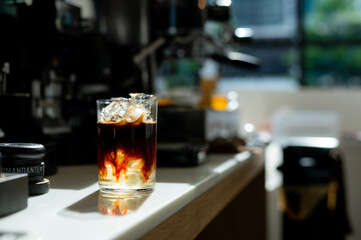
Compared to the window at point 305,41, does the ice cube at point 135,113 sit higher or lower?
lower

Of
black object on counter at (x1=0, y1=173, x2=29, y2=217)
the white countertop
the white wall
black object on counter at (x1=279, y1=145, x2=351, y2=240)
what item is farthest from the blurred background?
the white wall

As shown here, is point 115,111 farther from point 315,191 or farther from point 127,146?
point 315,191

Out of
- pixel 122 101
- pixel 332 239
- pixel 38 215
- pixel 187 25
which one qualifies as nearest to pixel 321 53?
pixel 332 239

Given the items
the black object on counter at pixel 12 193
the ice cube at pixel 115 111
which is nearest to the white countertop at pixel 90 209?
→ the black object on counter at pixel 12 193

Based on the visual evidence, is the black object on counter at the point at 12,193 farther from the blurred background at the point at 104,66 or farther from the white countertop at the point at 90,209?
the blurred background at the point at 104,66

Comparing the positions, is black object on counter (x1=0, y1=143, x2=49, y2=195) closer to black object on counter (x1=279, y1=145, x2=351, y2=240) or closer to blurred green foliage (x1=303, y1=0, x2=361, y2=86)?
black object on counter (x1=279, y1=145, x2=351, y2=240)

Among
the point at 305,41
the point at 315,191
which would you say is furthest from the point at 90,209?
the point at 305,41
